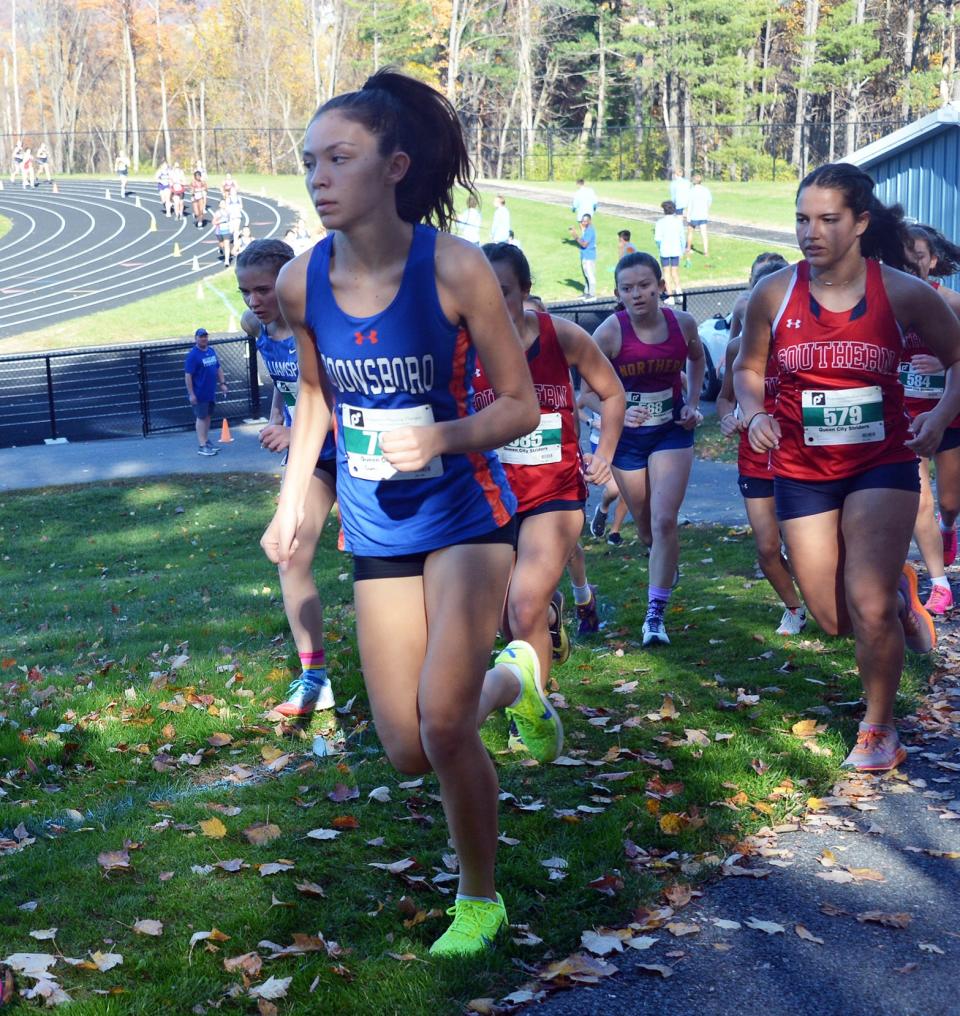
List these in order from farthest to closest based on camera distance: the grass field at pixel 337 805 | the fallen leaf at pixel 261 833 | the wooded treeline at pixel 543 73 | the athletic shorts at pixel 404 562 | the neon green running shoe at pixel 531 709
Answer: the wooded treeline at pixel 543 73
the fallen leaf at pixel 261 833
the neon green running shoe at pixel 531 709
the grass field at pixel 337 805
the athletic shorts at pixel 404 562

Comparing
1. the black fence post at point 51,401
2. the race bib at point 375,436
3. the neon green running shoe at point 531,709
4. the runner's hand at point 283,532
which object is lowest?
the black fence post at point 51,401

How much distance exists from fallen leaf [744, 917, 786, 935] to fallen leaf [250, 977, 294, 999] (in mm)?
1310

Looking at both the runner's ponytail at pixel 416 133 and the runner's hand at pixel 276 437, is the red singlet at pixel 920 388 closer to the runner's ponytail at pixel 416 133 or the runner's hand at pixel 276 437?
the runner's hand at pixel 276 437

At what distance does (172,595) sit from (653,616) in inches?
188

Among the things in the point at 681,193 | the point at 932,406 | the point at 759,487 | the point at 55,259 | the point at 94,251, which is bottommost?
the point at 759,487

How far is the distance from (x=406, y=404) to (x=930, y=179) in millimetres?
17605

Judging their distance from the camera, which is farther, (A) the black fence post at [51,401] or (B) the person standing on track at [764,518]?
(A) the black fence post at [51,401]

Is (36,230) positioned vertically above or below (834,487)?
above

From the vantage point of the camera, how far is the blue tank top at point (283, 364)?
614cm

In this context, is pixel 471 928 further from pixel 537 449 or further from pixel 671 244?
pixel 671 244

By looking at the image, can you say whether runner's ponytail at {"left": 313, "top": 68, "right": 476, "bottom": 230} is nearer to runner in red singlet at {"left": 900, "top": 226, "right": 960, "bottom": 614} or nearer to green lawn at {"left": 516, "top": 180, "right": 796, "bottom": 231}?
runner in red singlet at {"left": 900, "top": 226, "right": 960, "bottom": 614}

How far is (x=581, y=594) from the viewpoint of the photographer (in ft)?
25.8

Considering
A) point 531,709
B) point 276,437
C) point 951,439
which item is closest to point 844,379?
point 531,709

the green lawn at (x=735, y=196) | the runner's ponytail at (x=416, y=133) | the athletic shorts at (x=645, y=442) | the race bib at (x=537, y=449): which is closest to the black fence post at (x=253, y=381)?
the athletic shorts at (x=645, y=442)
